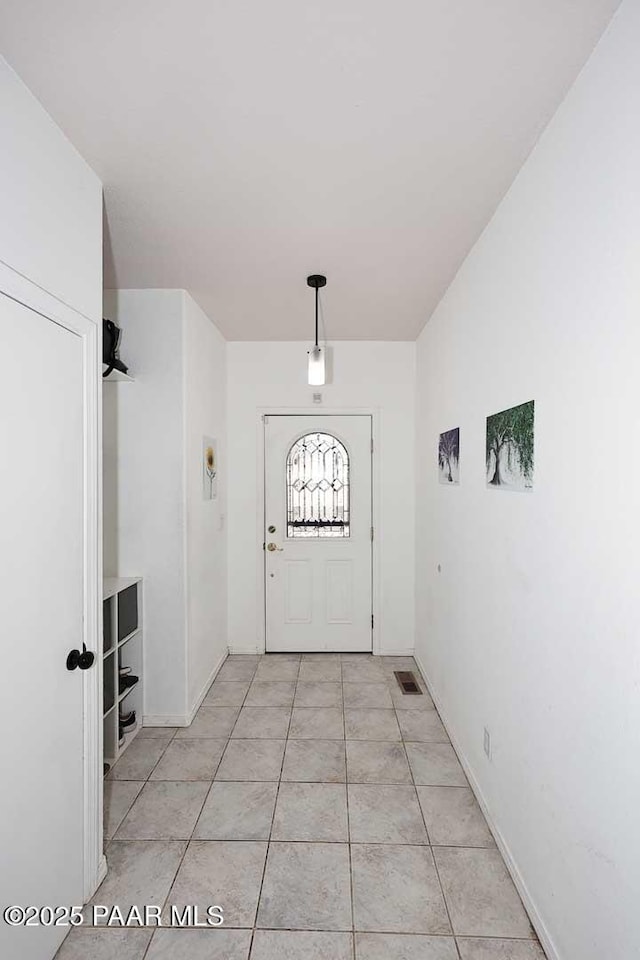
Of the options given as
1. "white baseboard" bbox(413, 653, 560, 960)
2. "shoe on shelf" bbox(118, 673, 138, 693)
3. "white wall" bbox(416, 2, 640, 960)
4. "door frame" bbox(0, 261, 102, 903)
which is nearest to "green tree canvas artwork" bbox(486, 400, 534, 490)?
"white wall" bbox(416, 2, 640, 960)

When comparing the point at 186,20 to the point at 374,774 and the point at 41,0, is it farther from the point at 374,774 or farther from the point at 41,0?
the point at 374,774

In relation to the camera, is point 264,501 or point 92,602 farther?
point 264,501

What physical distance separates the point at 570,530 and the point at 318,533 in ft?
9.72

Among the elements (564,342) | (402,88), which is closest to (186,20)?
(402,88)

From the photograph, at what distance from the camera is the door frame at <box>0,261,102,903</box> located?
70.9 inches

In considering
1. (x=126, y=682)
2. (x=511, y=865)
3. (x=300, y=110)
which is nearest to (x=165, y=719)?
(x=126, y=682)

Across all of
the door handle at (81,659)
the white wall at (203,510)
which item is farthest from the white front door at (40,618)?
the white wall at (203,510)

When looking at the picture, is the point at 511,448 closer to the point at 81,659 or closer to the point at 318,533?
the point at 81,659

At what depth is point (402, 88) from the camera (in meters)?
1.48

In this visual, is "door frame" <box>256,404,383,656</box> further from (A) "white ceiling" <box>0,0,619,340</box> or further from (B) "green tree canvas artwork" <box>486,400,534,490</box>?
(B) "green tree canvas artwork" <box>486,400,534,490</box>

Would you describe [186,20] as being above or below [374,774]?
above

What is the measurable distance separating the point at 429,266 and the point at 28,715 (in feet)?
8.52

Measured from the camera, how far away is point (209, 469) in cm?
368

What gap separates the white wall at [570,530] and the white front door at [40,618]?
1509 millimetres
